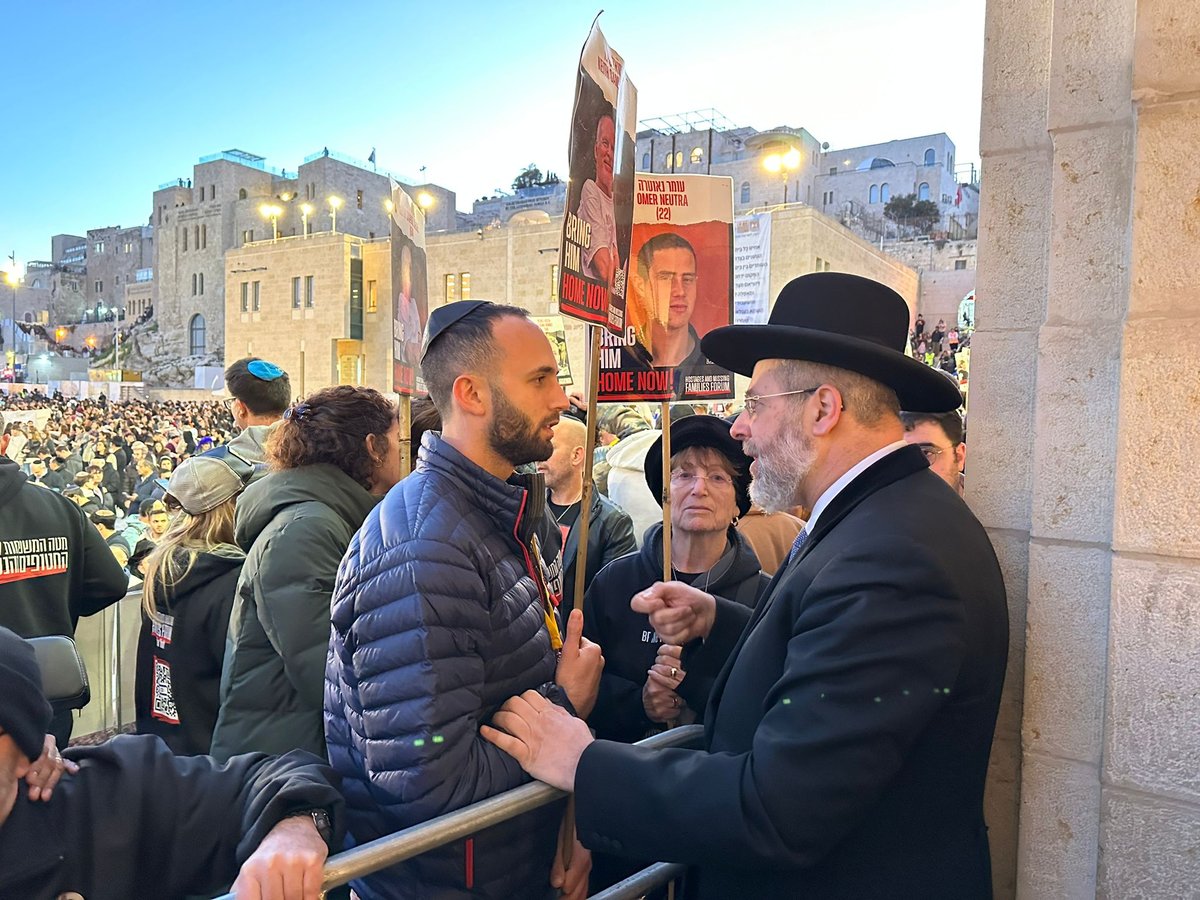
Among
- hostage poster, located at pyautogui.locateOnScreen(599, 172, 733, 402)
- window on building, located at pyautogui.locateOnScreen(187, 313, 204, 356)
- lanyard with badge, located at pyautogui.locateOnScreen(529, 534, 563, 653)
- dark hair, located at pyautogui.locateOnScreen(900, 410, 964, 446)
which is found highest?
window on building, located at pyautogui.locateOnScreen(187, 313, 204, 356)

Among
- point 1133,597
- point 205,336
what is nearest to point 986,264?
point 1133,597

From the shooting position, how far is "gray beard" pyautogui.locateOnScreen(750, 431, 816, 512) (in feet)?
6.08

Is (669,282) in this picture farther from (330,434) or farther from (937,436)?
(330,434)

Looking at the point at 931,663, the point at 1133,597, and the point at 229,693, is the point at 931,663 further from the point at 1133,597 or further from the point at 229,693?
the point at 229,693

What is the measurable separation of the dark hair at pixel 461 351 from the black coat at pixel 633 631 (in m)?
1.21

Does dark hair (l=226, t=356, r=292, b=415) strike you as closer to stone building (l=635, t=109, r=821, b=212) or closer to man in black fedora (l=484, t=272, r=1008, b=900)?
man in black fedora (l=484, t=272, r=1008, b=900)

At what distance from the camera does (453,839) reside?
156cm

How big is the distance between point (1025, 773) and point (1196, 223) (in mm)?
1292

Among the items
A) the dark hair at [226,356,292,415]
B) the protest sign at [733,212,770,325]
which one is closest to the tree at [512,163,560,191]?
the protest sign at [733,212,770,325]

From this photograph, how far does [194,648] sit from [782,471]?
8.41 feet

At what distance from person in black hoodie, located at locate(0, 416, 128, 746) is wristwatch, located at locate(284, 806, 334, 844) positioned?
202 cm

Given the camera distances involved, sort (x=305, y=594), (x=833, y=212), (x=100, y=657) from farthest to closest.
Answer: (x=833, y=212), (x=100, y=657), (x=305, y=594)

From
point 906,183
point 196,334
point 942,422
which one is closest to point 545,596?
point 942,422

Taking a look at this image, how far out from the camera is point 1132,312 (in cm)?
172
